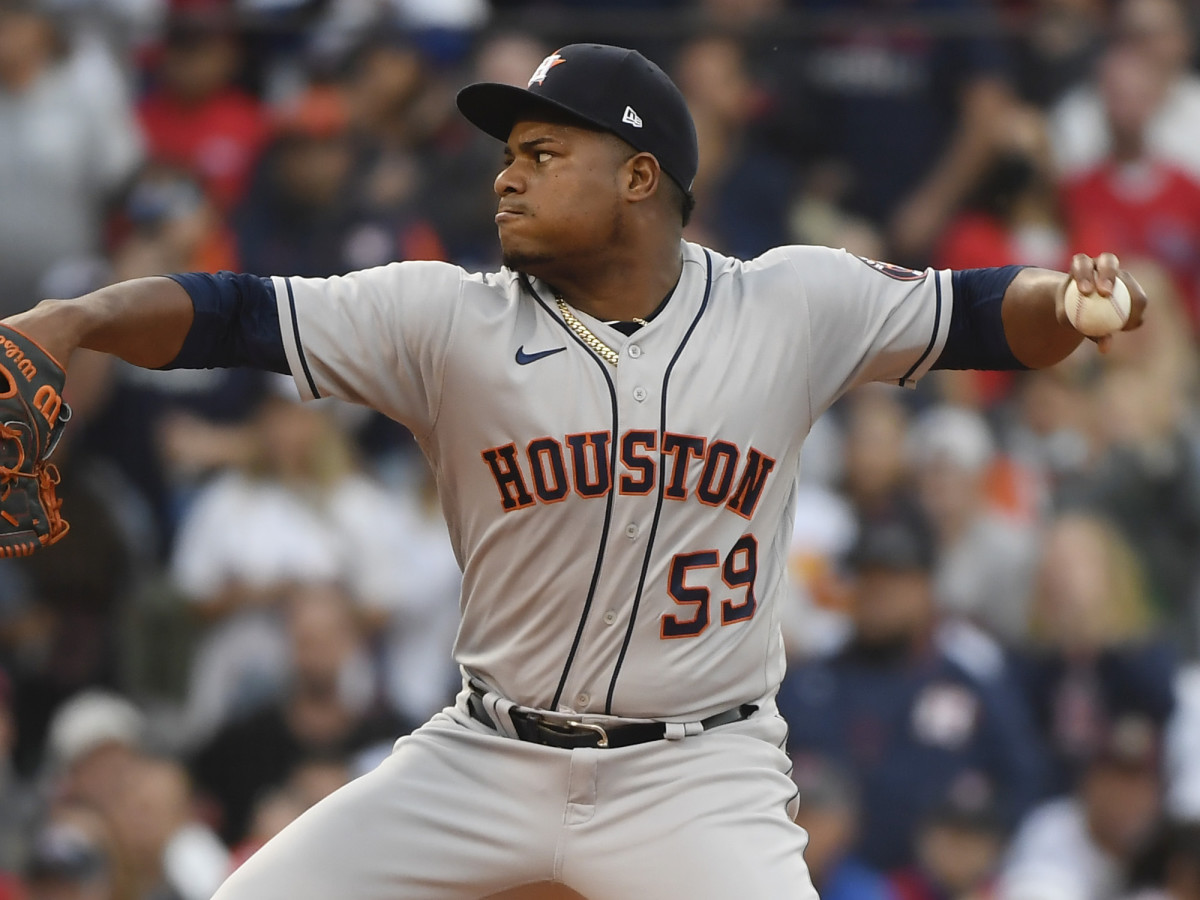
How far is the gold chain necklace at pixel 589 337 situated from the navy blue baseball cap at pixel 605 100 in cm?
37

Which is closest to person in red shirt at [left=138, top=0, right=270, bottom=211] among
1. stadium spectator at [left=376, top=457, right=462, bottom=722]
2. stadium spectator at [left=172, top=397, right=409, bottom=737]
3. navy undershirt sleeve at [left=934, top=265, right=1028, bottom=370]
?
stadium spectator at [left=172, top=397, right=409, bottom=737]

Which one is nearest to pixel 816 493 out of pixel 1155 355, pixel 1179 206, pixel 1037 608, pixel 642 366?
pixel 1037 608

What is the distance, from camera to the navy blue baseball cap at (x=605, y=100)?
379 centimetres

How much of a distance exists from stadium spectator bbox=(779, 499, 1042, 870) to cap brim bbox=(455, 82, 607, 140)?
3.39 meters

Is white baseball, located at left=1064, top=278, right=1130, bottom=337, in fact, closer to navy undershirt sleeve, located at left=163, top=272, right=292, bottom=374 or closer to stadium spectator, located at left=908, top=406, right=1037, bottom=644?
navy undershirt sleeve, located at left=163, top=272, right=292, bottom=374

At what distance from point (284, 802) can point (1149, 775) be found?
10.3 feet

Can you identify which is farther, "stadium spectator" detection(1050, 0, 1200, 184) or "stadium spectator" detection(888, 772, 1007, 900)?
"stadium spectator" detection(1050, 0, 1200, 184)

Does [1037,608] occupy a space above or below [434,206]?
below

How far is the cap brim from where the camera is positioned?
378 cm

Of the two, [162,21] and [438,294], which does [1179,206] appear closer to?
[162,21]

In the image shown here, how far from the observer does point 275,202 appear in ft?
25.4

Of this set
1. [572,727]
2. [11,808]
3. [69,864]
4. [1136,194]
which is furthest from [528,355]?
[1136,194]

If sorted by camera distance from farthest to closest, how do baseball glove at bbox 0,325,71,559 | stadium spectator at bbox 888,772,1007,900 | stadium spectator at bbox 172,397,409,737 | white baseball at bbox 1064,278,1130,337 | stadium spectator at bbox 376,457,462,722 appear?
stadium spectator at bbox 376,457,462,722 < stadium spectator at bbox 172,397,409,737 < stadium spectator at bbox 888,772,1007,900 < white baseball at bbox 1064,278,1130,337 < baseball glove at bbox 0,325,71,559

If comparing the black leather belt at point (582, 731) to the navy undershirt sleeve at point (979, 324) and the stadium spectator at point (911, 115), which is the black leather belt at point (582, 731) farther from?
the stadium spectator at point (911, 115)
